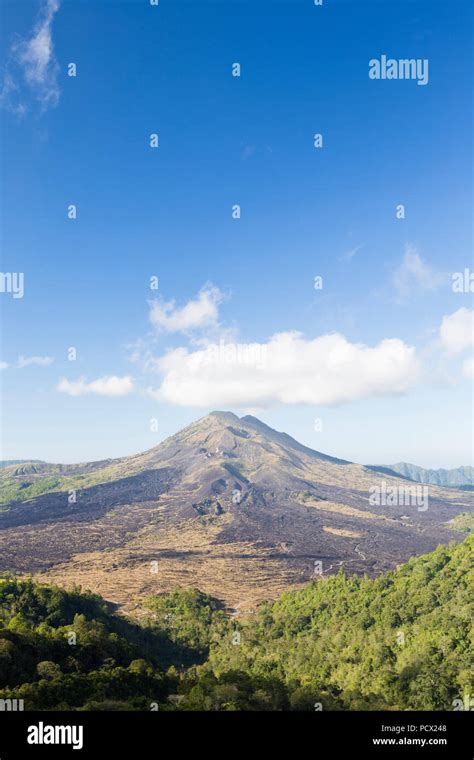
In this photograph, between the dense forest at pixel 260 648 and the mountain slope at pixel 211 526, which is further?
the mountain slope at pixel 211 526

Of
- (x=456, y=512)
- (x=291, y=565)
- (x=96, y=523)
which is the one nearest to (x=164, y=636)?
(x=291, y=565)

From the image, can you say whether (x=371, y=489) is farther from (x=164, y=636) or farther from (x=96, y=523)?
(x=164, y=636)

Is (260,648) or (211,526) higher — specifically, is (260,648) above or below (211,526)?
above

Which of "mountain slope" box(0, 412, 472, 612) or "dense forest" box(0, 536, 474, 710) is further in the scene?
"mountain slope" box(0, 412, 472, 612)
